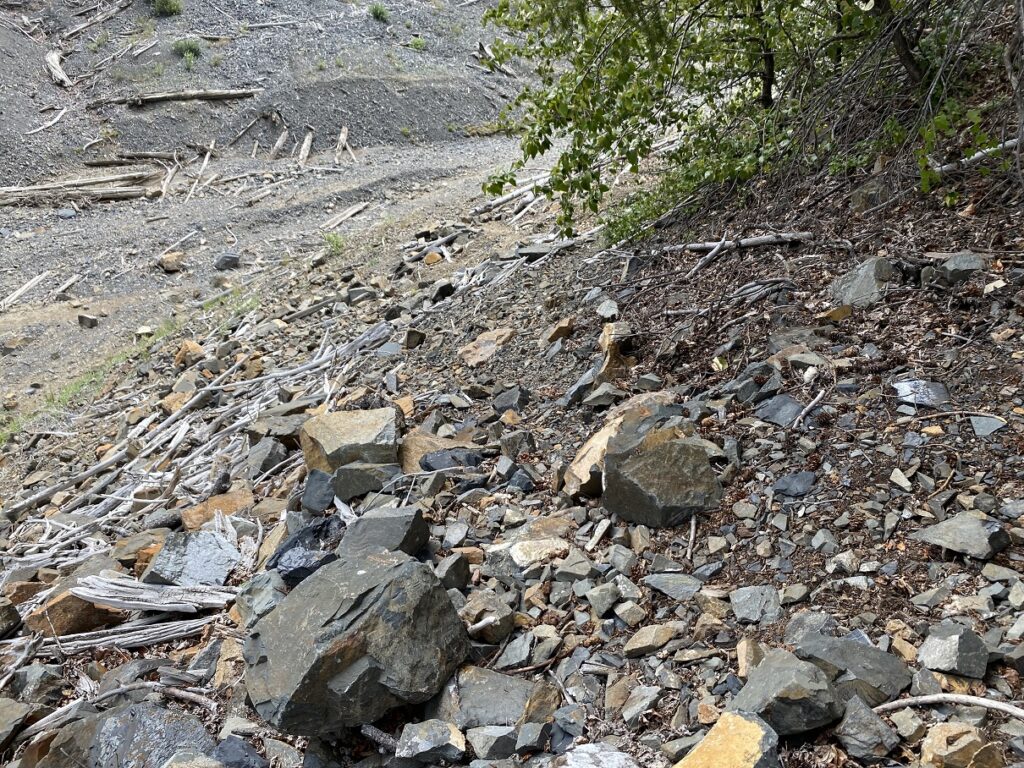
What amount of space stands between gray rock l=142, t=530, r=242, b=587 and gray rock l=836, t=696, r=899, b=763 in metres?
2.74

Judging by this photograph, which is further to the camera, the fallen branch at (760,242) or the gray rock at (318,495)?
the fallen branch at (760,242)

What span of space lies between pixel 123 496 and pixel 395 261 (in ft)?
12.8

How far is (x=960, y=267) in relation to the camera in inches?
147

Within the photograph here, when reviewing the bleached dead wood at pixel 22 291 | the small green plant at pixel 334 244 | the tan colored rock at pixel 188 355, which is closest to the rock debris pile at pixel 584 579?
the tan colored rock at pixel 188 355

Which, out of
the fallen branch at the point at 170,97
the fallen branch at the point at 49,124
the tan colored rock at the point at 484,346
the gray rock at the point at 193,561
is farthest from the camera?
the fallen branch at the point at 170,97

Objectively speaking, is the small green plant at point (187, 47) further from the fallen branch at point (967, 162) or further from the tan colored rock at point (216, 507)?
the fallen branch at point (967, 162)

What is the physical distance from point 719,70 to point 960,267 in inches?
120

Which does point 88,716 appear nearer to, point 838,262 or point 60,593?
point 60,593

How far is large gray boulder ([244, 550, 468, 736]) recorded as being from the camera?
242 cm

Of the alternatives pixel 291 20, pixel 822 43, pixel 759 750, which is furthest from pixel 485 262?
pixel 291 20

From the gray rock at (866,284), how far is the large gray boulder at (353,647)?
2.57 metres

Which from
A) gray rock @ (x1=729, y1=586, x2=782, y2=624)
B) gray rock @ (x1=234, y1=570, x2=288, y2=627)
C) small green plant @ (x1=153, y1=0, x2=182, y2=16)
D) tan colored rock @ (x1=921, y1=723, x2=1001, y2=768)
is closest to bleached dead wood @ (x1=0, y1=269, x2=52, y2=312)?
gray rock @ (x1=234, y1=570, x2=288, y2=627)

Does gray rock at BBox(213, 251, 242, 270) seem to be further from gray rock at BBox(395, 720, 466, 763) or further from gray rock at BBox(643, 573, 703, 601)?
gray rock at BBox(395, 720, 466, 763)

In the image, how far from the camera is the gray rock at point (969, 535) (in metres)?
2.50
